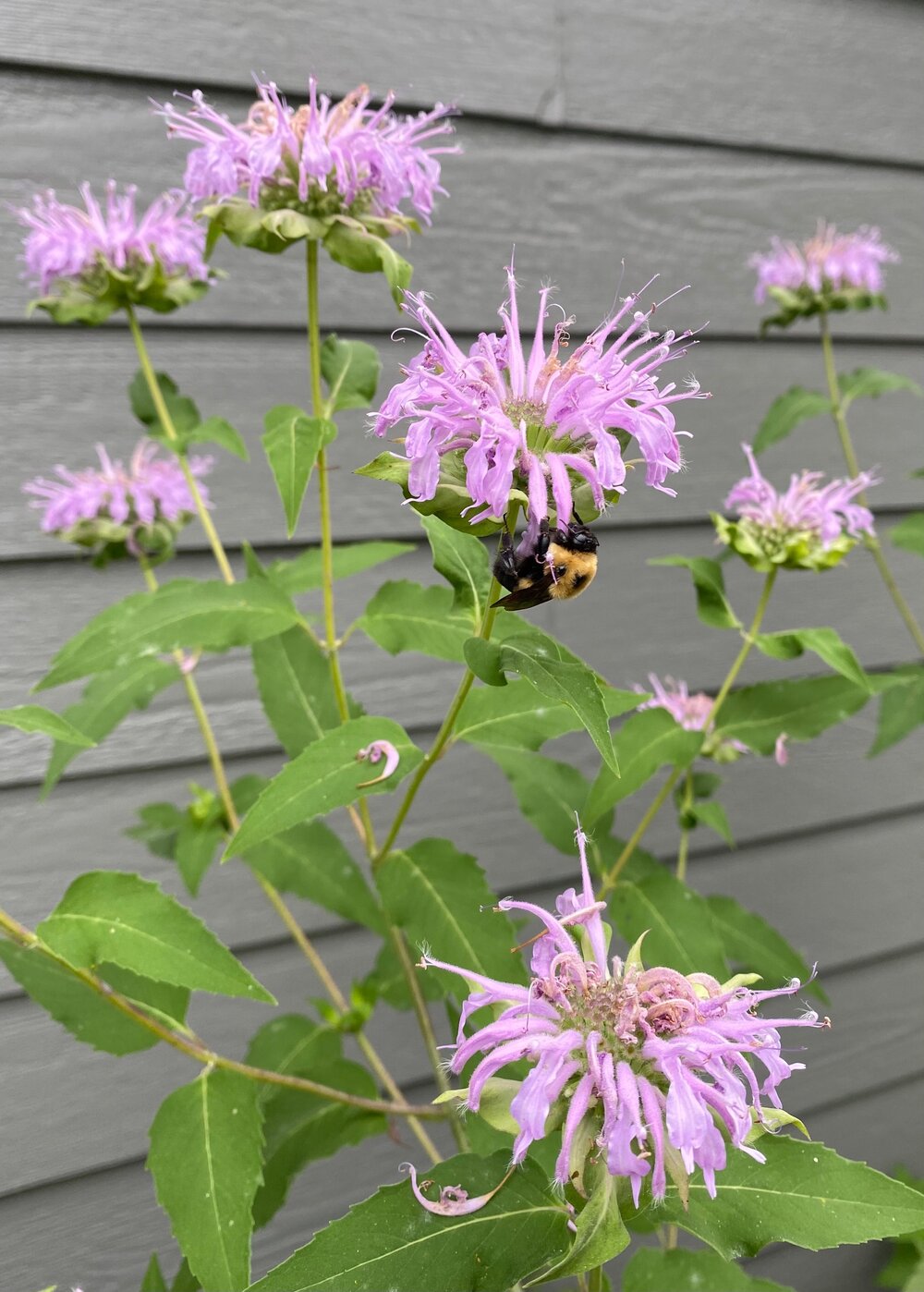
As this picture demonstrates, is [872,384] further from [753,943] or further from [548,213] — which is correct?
[753,943]

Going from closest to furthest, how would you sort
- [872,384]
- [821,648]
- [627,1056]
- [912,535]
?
[627,1056]
[821,648]
[912,535]
[872,384]

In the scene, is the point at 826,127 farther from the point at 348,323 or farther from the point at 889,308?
the point at 348,323

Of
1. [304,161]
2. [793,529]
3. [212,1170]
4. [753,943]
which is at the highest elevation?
[304,161]

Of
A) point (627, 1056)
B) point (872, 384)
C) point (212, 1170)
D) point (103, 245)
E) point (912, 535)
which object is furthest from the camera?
point (872, 384)

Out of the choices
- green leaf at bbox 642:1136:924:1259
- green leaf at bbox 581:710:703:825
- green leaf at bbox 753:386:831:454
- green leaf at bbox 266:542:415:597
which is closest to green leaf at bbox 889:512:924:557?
green leaf at bbox 753:386:831:454

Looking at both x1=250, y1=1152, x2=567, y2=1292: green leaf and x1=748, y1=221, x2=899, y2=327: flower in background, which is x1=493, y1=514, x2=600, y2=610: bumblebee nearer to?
x1=250, y1=1152, x2=567, y2=1292: green leaf

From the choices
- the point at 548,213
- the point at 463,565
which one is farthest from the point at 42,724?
the point at 548,213
